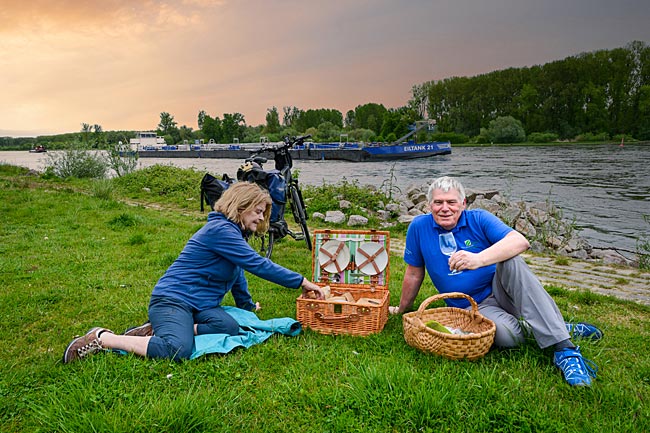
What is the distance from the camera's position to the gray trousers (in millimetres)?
2637

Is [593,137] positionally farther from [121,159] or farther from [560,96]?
[121,159]

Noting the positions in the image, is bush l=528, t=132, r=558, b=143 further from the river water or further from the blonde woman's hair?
the blonde woman's hair

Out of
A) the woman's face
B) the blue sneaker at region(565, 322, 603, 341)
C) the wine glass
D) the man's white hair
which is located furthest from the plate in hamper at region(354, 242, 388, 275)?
the blue sneaker at region(565, 322, 603, 341)

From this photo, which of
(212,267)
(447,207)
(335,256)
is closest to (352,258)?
(335,256)

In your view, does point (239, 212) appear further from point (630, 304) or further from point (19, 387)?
point (630, 304)

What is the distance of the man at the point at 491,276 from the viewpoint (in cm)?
263

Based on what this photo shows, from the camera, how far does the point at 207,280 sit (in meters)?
3.19

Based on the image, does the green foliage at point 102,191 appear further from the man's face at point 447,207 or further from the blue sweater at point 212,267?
Answer: the man's face at point 447,207

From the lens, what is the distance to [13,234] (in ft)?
22.5

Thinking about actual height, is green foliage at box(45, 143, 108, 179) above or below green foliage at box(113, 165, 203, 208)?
above

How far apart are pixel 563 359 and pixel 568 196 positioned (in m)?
15.9

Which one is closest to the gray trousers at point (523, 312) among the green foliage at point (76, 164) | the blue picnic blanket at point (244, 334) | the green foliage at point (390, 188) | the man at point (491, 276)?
the man at point (491, 276)

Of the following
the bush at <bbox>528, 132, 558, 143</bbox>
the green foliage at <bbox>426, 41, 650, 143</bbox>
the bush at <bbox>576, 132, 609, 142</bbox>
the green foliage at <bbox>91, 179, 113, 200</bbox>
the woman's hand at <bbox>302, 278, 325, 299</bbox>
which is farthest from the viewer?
the green foliage at <bbox>426, 41, 650, 143</bbox>

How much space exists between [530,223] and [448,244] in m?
8.27
